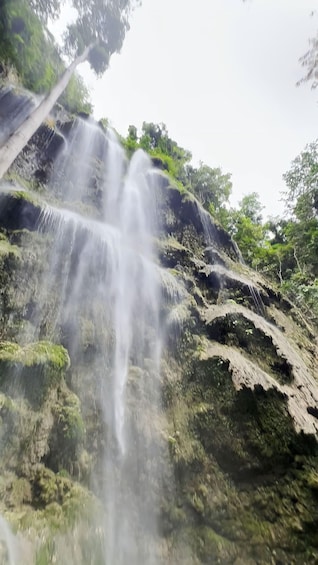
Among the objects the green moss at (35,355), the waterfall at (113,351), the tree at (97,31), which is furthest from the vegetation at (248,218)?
the green moss at (35,355)

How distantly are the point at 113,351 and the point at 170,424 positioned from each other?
1.91 metres

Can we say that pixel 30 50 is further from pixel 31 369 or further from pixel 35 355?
pixel 31 369

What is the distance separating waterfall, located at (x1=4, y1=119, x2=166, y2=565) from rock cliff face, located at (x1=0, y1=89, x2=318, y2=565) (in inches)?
2.0

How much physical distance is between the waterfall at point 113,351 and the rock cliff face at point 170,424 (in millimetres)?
50

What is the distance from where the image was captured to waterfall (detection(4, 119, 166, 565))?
4.53m

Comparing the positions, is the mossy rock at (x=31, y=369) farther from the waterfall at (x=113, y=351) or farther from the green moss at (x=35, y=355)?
the waterfall at (x=113, y=351)

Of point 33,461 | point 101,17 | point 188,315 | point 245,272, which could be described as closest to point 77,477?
point 33,461

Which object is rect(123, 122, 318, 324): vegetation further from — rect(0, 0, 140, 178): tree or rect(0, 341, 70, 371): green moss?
rect(0, 341, 70, 371): green moss

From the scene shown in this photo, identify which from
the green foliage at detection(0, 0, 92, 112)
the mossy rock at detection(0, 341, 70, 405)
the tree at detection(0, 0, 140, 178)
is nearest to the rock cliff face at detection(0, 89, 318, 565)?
the mossy rock at detection(0, 341, 70, 405)

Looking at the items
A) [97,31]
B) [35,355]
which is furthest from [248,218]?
[35,355]

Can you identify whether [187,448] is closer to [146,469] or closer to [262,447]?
[146,469]

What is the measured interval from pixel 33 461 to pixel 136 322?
143 inches

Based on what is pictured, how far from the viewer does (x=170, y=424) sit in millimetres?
5707

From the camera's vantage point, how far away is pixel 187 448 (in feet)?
17.6
